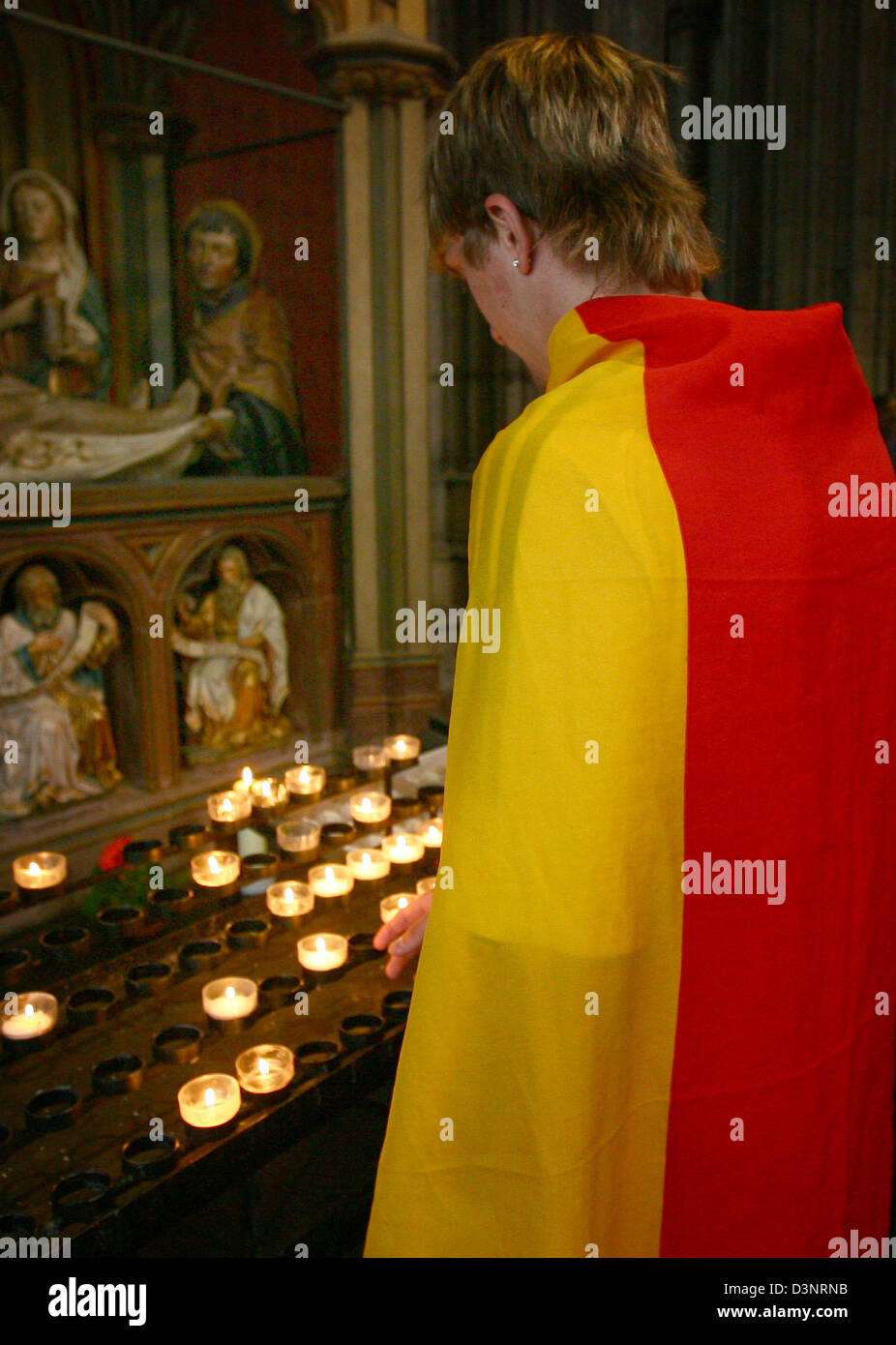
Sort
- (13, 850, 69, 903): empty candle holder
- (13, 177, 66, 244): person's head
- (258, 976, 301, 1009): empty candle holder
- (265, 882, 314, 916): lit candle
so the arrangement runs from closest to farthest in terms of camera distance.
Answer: (258, 976, 301, 1009): empty candle holder
(265, 882, 314, 916): lit candle
(13, 850, 69, 903): empty candle holder
(13, 177, 66, 244): person's head

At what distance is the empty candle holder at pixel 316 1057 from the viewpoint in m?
1.55

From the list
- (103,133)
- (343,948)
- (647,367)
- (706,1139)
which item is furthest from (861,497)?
(103,133)

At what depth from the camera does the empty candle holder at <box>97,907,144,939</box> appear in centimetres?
192

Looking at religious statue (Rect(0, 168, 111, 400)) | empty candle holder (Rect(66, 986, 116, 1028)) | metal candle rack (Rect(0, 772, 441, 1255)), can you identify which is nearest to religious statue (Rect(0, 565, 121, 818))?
religious statue (Rect(0, 168, 111, 400))

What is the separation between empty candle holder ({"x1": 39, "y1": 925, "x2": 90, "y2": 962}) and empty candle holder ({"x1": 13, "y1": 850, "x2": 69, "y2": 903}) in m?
0.19

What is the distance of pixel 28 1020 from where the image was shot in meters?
1.63

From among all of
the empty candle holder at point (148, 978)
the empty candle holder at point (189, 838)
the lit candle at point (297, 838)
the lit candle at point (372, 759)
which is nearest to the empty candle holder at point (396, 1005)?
the empty candle holder at point (148, 978)

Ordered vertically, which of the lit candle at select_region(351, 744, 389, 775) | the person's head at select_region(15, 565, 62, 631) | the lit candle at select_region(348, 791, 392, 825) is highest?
the person's head at select_region(15, 565, 62, 631)

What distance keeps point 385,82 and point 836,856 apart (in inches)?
154

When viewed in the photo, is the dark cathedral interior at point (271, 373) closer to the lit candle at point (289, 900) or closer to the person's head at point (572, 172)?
the lit candle at point (289, 900)

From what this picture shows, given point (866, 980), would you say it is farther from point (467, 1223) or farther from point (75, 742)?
point (75, 742)

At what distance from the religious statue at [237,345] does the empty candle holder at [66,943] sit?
8.28 feet

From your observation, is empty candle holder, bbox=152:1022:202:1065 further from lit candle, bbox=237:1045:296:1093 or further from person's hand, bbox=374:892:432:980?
person's hand, bbox=374:892:432:980
